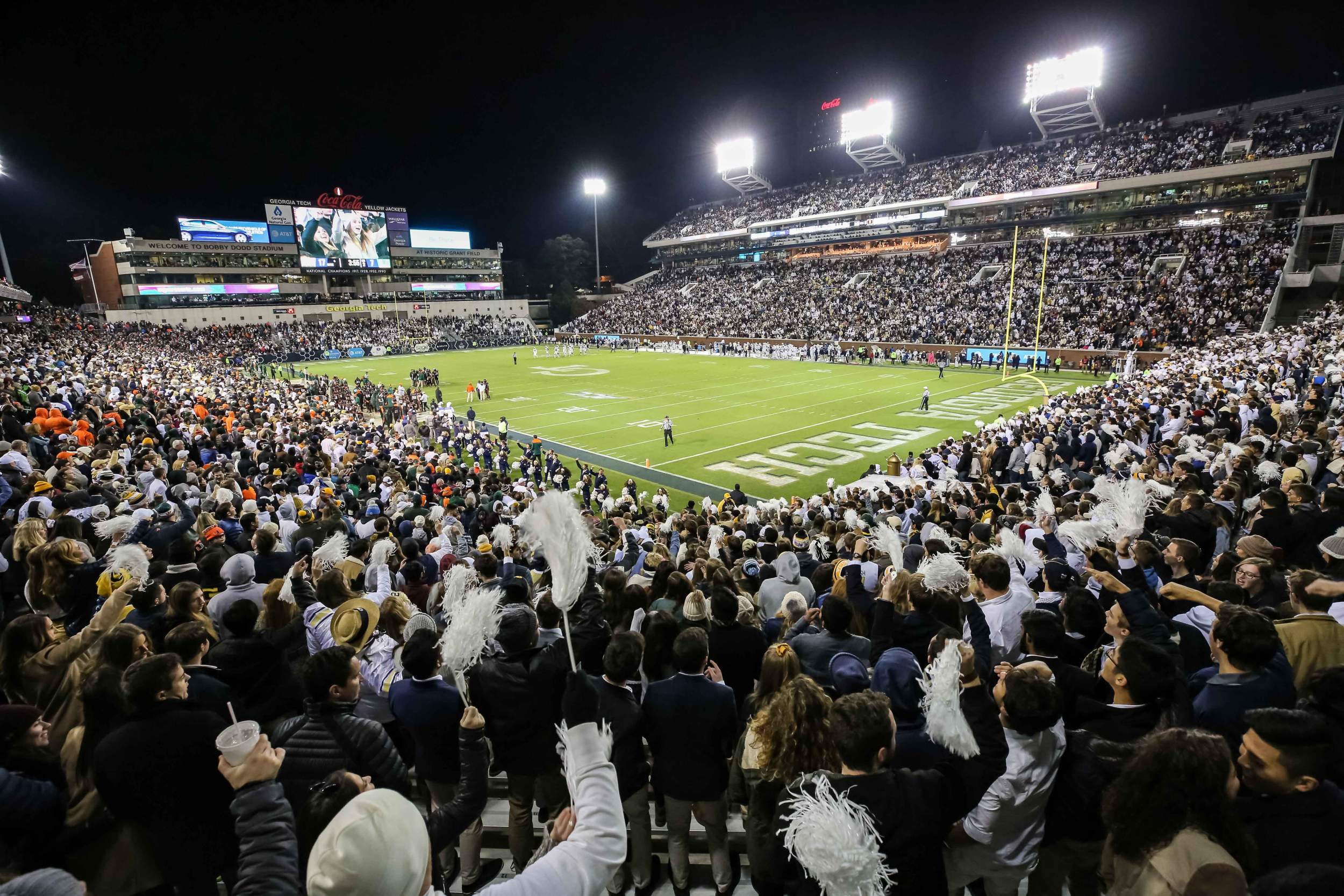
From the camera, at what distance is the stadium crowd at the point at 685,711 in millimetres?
1996

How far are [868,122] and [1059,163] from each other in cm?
2161

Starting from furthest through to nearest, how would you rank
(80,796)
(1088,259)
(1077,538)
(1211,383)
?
1. (1088,259)
2. (1211,383)
3. (1077,538)
4. (80,796)

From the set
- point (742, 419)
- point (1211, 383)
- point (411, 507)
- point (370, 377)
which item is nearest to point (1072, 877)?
point (411, 507)

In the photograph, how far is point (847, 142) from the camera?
236ft

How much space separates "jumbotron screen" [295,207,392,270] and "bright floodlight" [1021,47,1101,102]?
71.4 m

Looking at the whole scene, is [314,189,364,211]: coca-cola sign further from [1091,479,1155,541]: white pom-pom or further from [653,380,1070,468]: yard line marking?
[1091,479,1155,541]: white pom-pom

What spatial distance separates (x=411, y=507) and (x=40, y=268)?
9512 centimetres

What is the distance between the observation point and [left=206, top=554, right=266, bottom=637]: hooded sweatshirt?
4.85m

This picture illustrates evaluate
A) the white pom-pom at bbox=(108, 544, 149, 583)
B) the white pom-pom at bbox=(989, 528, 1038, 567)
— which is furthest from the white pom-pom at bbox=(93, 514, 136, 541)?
the white pom-pom at bbox=(989, 528, 1038, 567)

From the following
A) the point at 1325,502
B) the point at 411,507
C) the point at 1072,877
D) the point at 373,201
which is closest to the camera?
the point at 1072,877

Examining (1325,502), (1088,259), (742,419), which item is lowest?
(742,419)

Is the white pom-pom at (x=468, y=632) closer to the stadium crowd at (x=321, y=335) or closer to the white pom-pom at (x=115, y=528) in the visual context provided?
the white pom-pom at (x=115, y=528)

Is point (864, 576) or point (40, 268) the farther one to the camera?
point (40, 268)

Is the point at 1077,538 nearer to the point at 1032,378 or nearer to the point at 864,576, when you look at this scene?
the point at 864,576
